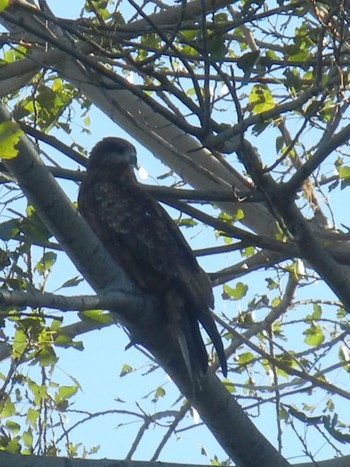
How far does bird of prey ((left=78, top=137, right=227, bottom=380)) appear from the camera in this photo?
3.91m

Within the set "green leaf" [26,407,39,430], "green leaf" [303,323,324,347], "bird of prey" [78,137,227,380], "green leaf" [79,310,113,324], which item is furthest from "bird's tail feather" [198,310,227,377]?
"green leaf" [303,323,324,347]

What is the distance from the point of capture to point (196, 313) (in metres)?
4.00

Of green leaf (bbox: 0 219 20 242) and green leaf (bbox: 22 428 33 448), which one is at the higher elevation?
green leaf (bbox: 0 219 20 242)

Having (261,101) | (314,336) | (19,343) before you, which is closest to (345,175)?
(261,101)

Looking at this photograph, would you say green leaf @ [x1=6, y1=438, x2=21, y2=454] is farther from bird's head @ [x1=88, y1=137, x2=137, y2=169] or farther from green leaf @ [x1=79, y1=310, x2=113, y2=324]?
bird's head @ [x1=88, y1=137, x2=137, y2=169]

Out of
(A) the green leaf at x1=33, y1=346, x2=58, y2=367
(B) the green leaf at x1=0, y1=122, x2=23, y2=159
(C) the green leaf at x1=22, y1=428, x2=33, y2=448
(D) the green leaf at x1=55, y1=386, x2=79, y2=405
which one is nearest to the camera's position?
(B) the green leaf at x1=0, y1=122, x2=23, y2=159

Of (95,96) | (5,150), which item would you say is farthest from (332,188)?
(5,150)

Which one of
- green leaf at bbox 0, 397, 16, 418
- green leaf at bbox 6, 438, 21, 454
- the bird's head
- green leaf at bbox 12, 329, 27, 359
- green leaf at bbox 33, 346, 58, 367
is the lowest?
green leaf at bbox 6, 438, 21, 454

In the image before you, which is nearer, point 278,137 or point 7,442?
point 7,442

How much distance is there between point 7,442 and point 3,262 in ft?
2.86

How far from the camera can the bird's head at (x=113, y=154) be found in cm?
500

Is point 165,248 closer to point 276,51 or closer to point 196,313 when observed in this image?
point 196,313

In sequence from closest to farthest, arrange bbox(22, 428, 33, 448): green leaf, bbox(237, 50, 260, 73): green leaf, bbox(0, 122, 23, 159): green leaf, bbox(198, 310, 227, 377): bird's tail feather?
bbox(0, 122, 23, 159): green leaf < bbox(237, 50, 260, 73): green leaf < bbox(198, 310, 227, 377): bird's tail feather < bbox(22, 428, 33, 448): green leaf

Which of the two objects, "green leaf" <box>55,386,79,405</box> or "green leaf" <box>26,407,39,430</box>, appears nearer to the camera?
"green leaf" <box>26,407,39,430</box>
